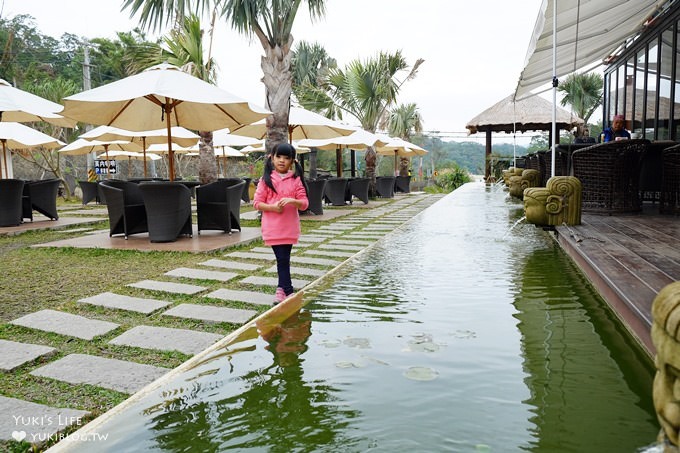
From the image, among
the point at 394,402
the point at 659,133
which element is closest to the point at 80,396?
the point at 394,402

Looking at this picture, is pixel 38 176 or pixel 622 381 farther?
pixel 38 176

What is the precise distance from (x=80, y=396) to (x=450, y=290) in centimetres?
242

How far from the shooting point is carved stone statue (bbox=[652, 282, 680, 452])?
127 centimetres

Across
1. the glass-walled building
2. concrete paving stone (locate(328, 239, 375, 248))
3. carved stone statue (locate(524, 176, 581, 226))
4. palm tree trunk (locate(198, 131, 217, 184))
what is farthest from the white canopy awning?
palm tree trunk (locate(198, 131, 217, 184))

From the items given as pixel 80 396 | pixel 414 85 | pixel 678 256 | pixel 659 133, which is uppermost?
pixel 414 85

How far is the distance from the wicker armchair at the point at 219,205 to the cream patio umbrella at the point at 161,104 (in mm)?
557

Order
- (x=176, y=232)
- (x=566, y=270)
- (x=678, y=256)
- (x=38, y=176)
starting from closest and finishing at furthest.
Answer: (x=678, y=256)
(x=566, y=270)
(x=176, y=232)
(x=38, y=176)

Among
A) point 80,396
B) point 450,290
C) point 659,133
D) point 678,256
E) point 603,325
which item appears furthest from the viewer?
point 659,133

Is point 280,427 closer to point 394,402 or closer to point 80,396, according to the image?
point 394,402

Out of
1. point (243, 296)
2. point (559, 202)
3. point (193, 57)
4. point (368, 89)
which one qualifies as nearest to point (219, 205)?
point (243, 296)

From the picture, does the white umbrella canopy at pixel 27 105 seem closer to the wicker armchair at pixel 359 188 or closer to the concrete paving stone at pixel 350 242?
the concrete paving stone at pixel 350 242

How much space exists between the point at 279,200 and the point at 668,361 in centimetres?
281

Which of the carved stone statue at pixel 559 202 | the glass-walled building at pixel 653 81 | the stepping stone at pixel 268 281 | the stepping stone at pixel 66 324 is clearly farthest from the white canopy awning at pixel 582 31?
the stepping stone at pixel 66 324

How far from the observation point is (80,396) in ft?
7.22
